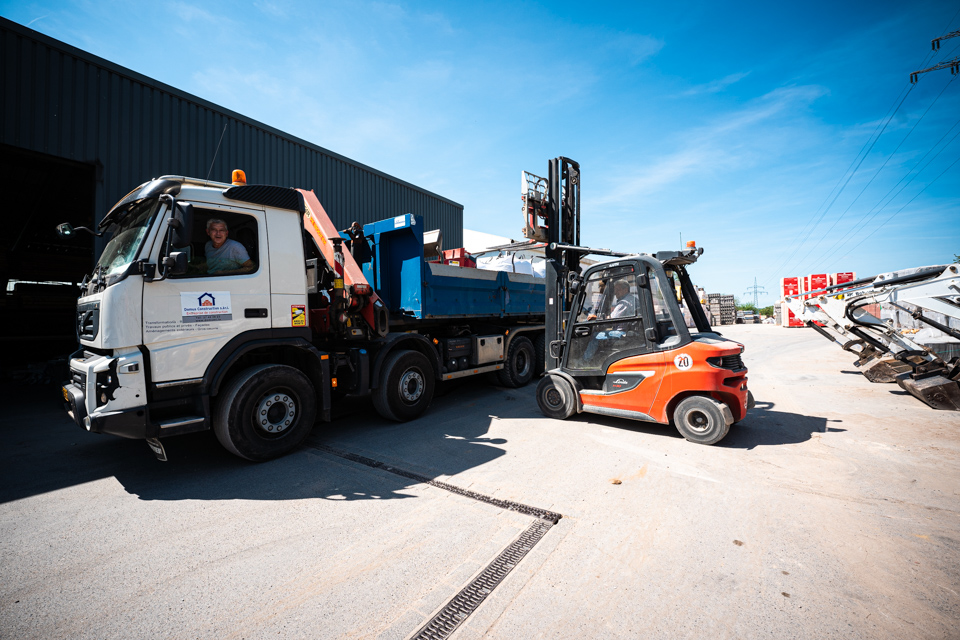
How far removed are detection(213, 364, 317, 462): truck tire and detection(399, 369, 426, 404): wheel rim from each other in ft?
4.39

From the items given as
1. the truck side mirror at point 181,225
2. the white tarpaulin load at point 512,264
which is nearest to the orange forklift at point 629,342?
the white tarpaulin load at point 512,264

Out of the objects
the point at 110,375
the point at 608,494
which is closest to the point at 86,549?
the point at 110,375

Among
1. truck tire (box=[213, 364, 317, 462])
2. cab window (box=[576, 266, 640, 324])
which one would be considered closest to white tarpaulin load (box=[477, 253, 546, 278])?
cab window (box=[576, 266, 640, 324])

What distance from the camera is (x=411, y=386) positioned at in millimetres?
5734

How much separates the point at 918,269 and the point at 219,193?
1008 cm

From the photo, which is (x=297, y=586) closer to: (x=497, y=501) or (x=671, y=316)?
(x=497, y=501)

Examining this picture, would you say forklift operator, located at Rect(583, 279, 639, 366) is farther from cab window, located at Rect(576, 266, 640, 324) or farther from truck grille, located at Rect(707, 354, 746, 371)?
truck grille, located at Rect(707, 354, 746, 371)

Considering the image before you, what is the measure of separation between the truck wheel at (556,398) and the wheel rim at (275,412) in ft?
10.2

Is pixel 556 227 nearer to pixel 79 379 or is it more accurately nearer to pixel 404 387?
pixel 404 387

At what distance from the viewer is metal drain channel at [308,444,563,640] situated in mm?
1964

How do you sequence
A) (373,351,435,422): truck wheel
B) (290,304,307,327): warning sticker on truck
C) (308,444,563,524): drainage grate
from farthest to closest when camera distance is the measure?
(373,351,435,422): truck wheel < (290,304,307,327): warning sticker on truck < (308,444,563,524): drainage grate

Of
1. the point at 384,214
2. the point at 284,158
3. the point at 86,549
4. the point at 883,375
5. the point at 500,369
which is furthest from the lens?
the point at 384,214

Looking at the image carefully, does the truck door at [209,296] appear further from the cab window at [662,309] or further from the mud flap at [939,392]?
the mud flap at [939,392]

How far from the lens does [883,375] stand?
332 inches
